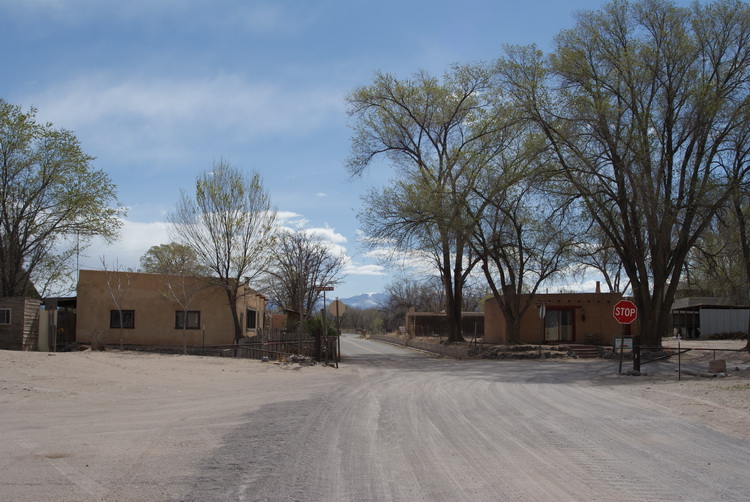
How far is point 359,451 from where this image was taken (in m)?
8.04

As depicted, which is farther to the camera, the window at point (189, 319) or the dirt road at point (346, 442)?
the window at point (189, 319)

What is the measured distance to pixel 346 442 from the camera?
862 cm

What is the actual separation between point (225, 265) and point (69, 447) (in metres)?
23.0

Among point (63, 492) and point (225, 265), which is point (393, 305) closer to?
point (225, 265)

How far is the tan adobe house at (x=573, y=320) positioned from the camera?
1484 inches

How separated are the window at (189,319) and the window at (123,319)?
1980mm

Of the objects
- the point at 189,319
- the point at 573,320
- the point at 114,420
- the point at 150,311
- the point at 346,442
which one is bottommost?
the point at 346,442

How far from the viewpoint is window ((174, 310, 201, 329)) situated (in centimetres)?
2975

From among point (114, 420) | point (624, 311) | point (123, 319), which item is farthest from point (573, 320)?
point (114, 420)

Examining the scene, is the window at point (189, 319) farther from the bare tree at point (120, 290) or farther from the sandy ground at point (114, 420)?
the sandy ground at point (114, 420)

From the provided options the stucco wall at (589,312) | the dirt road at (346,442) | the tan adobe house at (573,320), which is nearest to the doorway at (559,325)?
the tan adobe house at (573,320)

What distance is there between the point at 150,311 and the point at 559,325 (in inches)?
954

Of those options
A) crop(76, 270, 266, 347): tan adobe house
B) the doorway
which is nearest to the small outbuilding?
the doorway

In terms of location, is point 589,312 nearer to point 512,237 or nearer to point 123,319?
point 512,237
